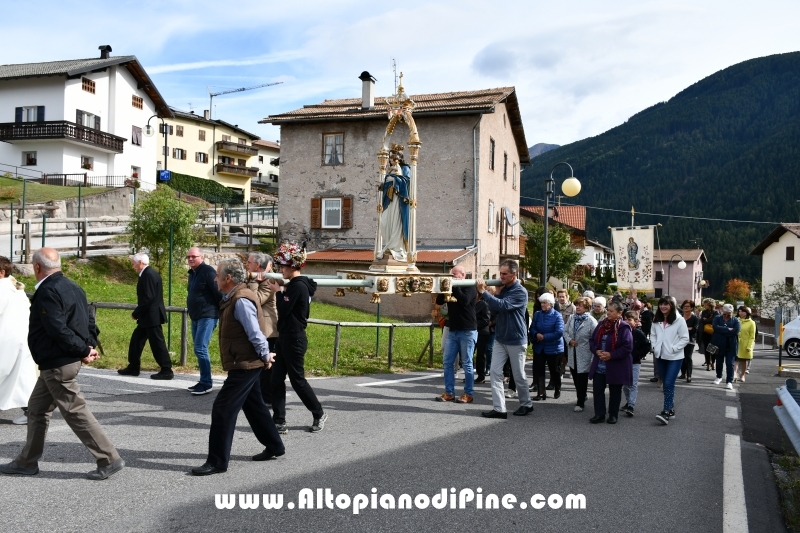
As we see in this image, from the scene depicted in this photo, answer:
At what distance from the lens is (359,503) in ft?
17.2

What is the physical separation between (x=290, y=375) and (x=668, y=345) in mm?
5352

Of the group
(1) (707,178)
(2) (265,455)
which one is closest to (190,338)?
(2) (265,455)

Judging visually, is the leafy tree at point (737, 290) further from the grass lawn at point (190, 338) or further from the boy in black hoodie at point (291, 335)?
the boy in black hoodie at point (291, 335)

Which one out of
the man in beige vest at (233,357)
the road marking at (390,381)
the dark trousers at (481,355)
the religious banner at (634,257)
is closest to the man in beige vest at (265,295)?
the man in beige vest at (233,357)

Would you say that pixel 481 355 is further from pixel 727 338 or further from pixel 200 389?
pixel 727 338

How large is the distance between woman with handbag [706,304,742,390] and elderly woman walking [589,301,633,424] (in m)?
6.09

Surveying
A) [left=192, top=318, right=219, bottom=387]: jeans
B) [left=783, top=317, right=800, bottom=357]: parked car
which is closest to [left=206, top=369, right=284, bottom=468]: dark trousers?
[left=192, top=318, right=219, bottom=387]: jeans

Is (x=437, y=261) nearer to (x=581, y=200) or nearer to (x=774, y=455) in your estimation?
(x=774, y=455)

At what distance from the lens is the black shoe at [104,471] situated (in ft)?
18.0

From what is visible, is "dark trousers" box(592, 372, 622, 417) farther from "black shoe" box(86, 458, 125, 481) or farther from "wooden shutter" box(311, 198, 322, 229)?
"wooden shutter" box(311, 198, 322, 229)

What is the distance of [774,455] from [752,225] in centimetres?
13052

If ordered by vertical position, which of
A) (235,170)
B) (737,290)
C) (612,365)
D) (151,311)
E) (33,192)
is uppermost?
(235,170)

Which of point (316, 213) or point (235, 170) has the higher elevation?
point (235, 170)

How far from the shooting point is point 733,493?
6059 mm
